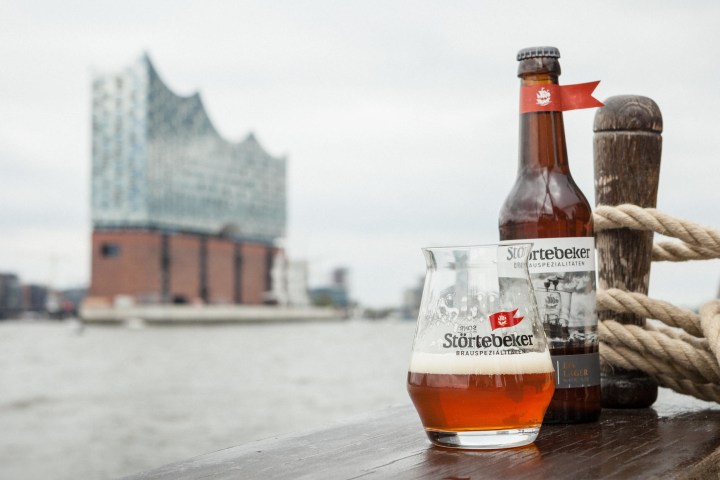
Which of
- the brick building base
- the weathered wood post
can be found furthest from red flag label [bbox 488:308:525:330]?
the brick building base

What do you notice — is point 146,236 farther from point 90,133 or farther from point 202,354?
point 202,354

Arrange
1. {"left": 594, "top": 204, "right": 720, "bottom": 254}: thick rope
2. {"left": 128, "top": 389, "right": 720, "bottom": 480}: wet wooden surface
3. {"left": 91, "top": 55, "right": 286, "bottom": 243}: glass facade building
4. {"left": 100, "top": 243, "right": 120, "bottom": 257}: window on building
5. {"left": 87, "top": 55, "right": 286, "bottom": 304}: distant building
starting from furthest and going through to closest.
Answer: {"left": 91, "top": 55, "right": 286, "bottom": 243}: glass facade building, {"left": 87, "top": 55, "right": 286, "bottom": 304}: distant building, {"left": 100, "top": 243, "right": 120, "bottom": 257}: window on building, {"left": 594, "top": 204, "right": 720, "bottom": 254}: thick rope, {"left": 128, "top": 389, "right": 720, "bottom": 480}: wet wooden surface

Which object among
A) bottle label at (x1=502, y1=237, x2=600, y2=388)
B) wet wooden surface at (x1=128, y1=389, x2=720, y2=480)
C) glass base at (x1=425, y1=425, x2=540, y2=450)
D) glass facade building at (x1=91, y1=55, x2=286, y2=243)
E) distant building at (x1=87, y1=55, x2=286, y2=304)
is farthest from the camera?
glass facade building at (x1=91, y1=55, x2=286, y2=243)

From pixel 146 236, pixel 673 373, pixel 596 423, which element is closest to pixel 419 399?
pixel 596 423

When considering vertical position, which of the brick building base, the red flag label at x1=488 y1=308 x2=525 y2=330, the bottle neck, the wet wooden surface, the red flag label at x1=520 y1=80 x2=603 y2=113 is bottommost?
the wet wooden surface

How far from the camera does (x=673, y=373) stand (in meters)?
1.26

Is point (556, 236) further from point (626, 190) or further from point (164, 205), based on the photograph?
point (164, 205)

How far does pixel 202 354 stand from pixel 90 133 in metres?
22.8

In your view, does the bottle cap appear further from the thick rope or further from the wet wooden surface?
the wet wooden surface

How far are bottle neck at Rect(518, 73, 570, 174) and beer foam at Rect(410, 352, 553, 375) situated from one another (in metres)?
0.34

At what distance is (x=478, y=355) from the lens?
2.90 feet

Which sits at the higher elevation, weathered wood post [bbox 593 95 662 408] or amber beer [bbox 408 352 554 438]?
weathered wood post [bbox 593 95 662 408]

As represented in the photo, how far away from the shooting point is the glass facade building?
49469mm

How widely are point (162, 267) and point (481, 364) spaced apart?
4840 cm
